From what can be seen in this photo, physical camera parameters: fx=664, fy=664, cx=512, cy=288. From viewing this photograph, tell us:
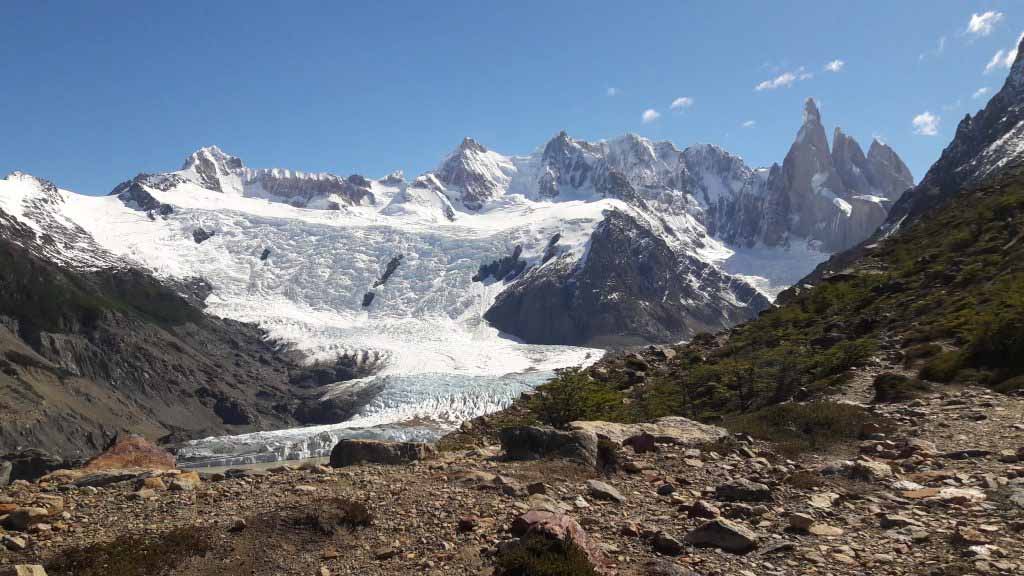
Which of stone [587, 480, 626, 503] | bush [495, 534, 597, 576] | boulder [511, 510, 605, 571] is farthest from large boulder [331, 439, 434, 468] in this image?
bush [495, 534, 597, 576]

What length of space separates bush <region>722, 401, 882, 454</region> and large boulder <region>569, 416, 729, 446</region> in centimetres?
140

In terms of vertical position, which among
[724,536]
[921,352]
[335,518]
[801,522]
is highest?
[921,352]

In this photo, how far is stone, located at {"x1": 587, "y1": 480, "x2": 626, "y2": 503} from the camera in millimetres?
13656

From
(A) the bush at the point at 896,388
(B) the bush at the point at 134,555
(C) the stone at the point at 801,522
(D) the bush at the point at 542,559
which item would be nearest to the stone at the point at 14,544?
(B) the bush at the point at 134,555

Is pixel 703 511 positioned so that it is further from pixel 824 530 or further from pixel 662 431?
pixel 662 431

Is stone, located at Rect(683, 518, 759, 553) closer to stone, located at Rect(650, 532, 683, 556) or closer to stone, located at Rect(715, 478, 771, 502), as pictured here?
stone, located at Rect(650, 532, 683, 556)

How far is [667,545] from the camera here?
1098 centimetres

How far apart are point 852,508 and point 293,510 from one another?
34.3ft

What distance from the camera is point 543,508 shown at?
41.3ft

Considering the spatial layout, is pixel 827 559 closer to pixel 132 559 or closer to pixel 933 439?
pixel 933 439

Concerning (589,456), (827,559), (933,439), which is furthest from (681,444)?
(827,559)

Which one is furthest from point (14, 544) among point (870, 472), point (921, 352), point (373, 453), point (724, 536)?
point (921, 352)

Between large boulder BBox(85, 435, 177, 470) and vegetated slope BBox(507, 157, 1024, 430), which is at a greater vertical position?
vegetated slope BBox(507, 157, 1024, 430)

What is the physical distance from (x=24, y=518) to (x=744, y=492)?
1384cm
